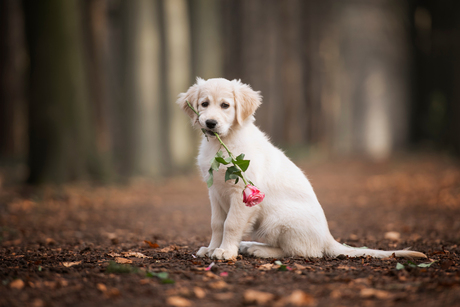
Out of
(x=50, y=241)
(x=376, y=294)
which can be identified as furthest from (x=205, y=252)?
(x=50, y=241)

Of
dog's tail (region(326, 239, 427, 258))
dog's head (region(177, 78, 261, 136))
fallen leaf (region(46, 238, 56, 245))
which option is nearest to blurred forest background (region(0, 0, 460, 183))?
fallen leaf (region(46, 238, 56, 245))

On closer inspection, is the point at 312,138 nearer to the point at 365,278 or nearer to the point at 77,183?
the point at 77,183

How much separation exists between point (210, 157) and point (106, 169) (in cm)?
729

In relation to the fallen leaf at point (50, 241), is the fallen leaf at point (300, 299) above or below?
above

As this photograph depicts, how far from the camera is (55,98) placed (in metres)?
9.95

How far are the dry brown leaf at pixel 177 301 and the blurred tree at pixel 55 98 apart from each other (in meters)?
7.82

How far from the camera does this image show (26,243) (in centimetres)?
540

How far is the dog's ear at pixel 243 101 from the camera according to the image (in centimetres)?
416

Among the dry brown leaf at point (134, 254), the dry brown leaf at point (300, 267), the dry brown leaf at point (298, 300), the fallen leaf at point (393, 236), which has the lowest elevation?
the fallen leaf at point (393, 236)

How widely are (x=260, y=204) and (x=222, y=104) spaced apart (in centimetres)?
103

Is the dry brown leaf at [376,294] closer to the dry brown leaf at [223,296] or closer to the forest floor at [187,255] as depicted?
the forest floor at [187,255]

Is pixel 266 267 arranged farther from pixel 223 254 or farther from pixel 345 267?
pixel 345 267

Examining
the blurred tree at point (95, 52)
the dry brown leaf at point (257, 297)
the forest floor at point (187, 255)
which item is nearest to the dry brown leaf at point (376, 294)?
the forest floor at point (187, 255)

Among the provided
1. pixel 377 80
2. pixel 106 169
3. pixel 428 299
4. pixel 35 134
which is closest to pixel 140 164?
pixel 106 169
